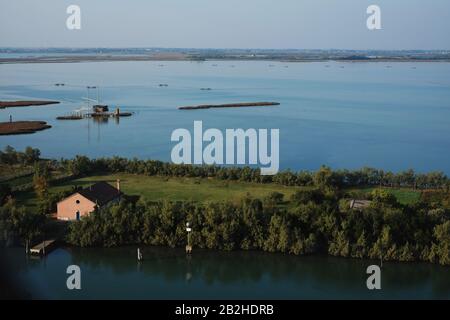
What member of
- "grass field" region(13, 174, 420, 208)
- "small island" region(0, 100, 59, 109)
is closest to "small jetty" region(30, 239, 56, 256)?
"grass field" region(13, 174, 420, 208)

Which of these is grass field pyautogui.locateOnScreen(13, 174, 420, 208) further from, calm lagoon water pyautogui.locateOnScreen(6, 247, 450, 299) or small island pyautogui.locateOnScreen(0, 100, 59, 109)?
small island pyautogui.locateOnScreen(0, 100, 59, 109)

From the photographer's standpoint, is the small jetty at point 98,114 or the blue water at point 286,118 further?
the small jetty at point 98,114

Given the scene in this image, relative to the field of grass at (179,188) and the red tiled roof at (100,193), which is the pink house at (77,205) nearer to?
the red tiled roof at (100,193)

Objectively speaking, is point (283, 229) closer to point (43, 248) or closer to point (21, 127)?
point (43, 248)

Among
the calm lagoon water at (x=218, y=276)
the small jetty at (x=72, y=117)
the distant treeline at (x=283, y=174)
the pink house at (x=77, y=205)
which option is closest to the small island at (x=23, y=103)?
the small jetty at (x=72, y=117)
